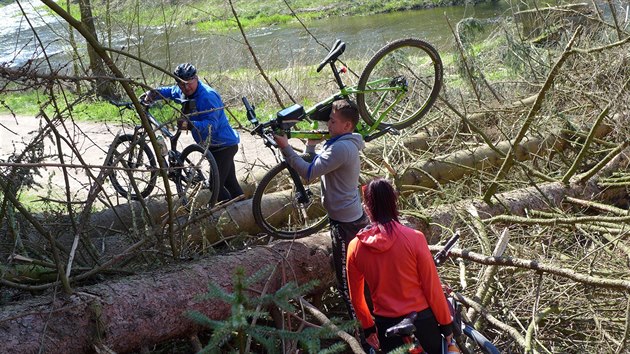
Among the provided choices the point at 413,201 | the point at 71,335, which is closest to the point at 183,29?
the point at 413,201

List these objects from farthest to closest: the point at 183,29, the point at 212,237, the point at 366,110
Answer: the point at 183,29 < the point at 366,110 < the point at 212,237

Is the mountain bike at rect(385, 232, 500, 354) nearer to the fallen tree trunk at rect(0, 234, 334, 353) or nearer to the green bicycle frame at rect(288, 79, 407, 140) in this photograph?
the fallen tree trunk at rect(0, 234, 334, 353)

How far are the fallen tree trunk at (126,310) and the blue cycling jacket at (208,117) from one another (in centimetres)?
160

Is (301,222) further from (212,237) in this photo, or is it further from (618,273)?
(618,273)

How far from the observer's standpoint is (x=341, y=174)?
4.47 metres

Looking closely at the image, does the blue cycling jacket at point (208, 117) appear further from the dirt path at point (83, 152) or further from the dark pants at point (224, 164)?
the dirt path at point (83, 152)

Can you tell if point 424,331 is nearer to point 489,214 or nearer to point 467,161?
point 489,214

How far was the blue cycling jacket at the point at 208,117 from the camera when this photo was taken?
5.88m

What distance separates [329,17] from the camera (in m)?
27.3

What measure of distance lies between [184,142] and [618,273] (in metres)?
3.82

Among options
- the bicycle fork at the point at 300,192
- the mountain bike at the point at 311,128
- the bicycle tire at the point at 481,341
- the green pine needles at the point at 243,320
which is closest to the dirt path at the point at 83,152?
the mountain bike at the point at 311,128

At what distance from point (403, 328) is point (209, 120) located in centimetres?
302

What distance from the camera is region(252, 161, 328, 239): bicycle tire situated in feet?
18.3

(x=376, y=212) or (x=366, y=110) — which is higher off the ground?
(x=366, y=110)
